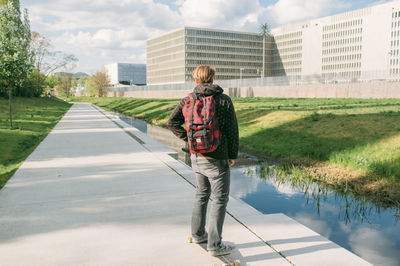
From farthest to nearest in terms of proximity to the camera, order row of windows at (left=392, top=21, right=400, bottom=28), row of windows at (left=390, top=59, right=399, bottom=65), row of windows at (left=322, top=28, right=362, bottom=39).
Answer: row of windows at (left=322, top=28, right=362, bottom=39) → row of windows at (left=390, top=59, right=399, bottom=65) → row of windows at (left=392, top=21, right=400, bottom=28)

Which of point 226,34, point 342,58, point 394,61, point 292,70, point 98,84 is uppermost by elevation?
point 226,34

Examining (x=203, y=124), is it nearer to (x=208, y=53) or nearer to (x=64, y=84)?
(x=64, y=84)

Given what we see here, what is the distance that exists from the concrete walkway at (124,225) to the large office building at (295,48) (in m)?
104

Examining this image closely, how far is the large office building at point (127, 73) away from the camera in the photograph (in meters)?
185

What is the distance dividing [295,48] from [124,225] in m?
133

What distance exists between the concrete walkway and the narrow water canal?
69 centimetres

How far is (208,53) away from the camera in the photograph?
4872 inches

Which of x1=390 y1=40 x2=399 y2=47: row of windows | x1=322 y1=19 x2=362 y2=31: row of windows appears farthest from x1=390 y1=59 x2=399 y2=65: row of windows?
x1=322 y1=19 x2=362 y2=31: row of windows

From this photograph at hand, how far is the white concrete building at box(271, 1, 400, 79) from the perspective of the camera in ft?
333

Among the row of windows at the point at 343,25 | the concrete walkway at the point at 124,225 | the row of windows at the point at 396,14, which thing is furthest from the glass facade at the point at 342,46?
the concrete walkway at the point at 124,225

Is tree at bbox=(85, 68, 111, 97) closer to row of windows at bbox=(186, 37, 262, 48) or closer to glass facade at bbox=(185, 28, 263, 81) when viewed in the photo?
glass facade at bbox=(185, 28, 263, 81)

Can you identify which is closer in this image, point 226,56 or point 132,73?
point 226,56

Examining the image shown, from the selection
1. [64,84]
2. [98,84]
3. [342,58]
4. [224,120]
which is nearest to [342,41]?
[342,58]

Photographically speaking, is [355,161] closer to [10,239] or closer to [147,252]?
[147,252]
